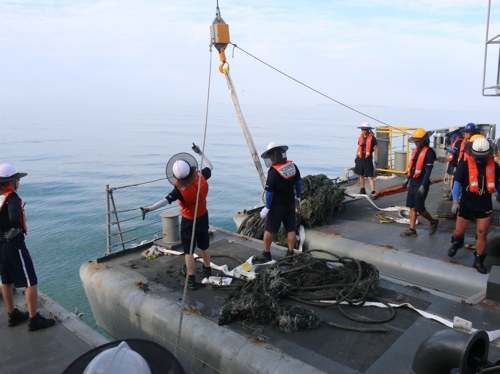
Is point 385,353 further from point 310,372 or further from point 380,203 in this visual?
point 380,203

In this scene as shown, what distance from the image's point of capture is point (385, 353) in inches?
159

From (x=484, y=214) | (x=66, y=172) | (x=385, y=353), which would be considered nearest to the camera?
(x=385, y=353)

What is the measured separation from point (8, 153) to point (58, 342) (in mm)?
35330

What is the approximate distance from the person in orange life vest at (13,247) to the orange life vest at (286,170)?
3354 millimetres

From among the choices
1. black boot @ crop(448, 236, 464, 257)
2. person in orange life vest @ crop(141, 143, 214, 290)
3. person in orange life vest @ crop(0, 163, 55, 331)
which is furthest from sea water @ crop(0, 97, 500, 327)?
black boot @ crop(448, 236, 464, 257)

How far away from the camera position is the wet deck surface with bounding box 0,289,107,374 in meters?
4.04

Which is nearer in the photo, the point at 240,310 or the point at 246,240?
the point at 240,310

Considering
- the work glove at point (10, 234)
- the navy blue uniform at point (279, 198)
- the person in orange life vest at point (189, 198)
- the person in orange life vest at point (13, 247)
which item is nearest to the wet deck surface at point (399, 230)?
the navy blue uniform at point (279, 198)

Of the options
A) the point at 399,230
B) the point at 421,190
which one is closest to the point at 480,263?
the point at 421,190

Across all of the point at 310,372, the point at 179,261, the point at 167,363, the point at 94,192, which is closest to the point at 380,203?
the point at 179,261

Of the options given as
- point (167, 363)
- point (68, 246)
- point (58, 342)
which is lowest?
point (68, 246)

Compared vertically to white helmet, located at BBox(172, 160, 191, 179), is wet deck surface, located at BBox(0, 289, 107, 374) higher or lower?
lower

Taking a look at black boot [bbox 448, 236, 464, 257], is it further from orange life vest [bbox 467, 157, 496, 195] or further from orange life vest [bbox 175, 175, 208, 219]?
orange life vest [bbox 175, 175, 208, 219]

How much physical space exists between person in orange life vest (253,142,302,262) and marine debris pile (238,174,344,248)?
1517 millimetres
